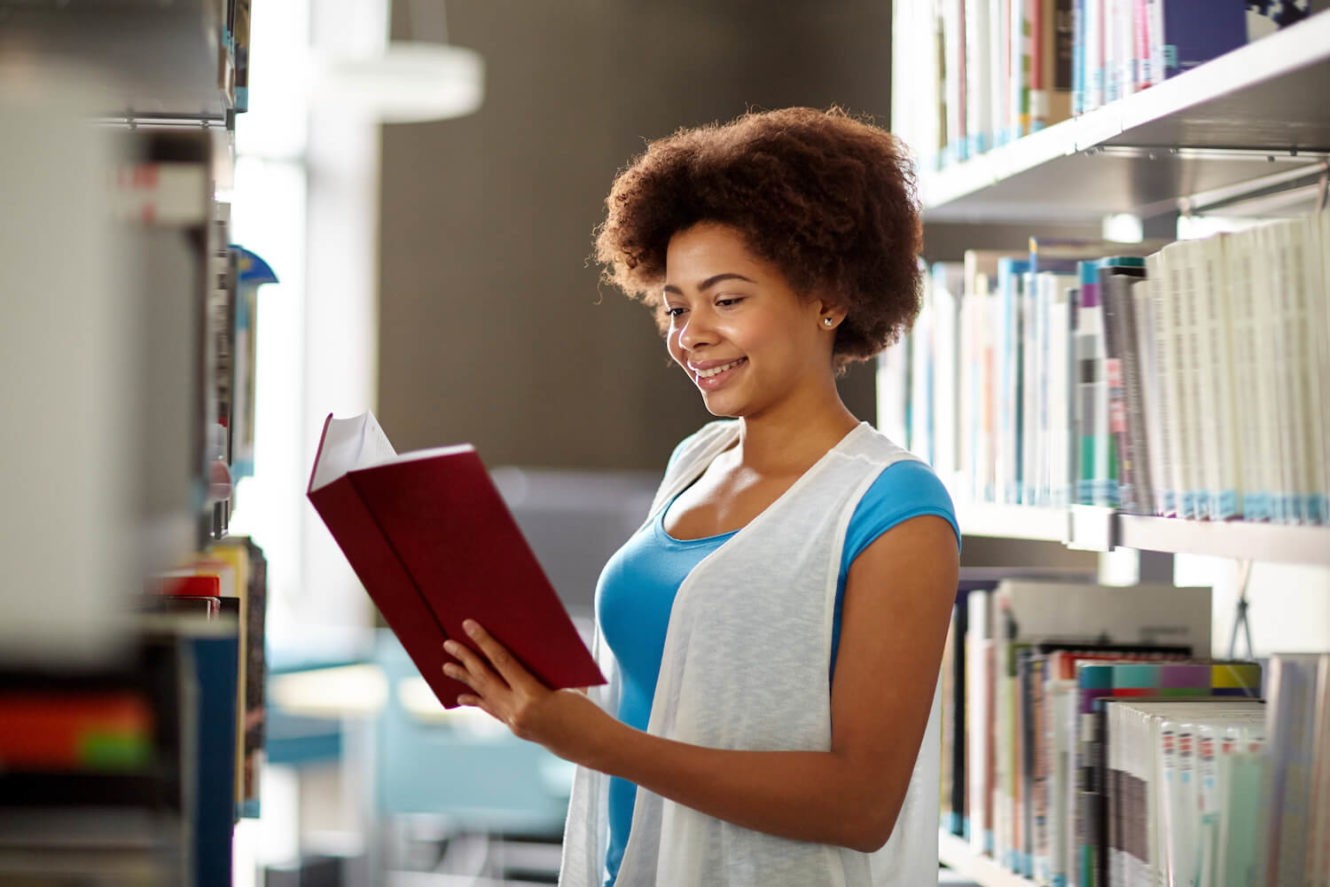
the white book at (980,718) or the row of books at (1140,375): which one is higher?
the row of books at (1140,375)

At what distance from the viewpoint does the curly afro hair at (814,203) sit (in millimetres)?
1486

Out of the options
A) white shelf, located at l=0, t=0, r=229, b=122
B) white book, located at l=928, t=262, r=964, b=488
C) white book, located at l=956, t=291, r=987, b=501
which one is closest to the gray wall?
white book, located at l=928, t=262, r=964, b=488

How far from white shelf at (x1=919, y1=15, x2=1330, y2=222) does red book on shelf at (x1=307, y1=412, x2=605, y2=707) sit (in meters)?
0.76

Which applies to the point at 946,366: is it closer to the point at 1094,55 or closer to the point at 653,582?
the point at 1094,55

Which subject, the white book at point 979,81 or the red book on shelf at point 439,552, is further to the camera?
the white book at point 979,81

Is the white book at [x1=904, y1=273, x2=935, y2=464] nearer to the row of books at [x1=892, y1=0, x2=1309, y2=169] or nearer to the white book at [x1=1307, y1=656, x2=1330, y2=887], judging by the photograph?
the row of books at [x1=892, y1=0, x2=1309, y2=169]

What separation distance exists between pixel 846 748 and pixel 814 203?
609 millimetres

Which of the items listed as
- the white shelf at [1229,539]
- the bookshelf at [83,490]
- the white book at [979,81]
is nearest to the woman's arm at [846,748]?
the white shelf at [1229,539]

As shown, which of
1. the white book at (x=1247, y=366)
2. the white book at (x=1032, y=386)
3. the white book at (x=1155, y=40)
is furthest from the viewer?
the white book at (x=1032, y=386)

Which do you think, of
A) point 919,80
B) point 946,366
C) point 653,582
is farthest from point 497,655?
point 919,80

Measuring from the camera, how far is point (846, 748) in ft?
4.24

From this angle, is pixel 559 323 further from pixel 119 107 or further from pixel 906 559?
pixel 119 107

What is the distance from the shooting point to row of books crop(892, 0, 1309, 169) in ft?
4.54

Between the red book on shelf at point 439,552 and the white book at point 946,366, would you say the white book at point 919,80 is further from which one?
the red book on shelf at point 439,552
